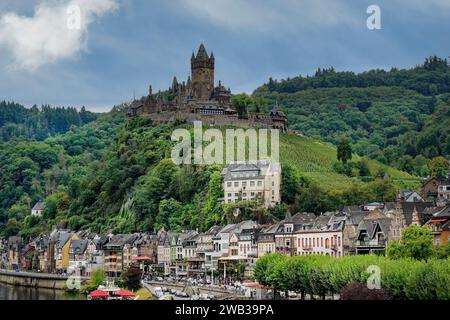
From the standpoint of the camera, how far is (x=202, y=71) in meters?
148

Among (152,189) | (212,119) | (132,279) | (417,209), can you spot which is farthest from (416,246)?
(212,119)

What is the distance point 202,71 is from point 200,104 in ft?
37.2

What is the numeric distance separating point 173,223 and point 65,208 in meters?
32.6

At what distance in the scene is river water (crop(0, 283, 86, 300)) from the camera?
87400 mm

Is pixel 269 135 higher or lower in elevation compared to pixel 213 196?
higher

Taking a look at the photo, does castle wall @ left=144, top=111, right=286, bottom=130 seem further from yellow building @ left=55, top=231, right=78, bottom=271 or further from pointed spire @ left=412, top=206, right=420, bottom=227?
pointed spire @ left=412, top=206, right=420, bottom=227

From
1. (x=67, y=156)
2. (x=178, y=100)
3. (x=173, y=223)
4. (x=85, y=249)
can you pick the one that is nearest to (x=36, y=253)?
(x=85, y=249)

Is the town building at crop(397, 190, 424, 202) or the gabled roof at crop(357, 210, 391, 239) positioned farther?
the town building at crop(397, 190, 424, 202)

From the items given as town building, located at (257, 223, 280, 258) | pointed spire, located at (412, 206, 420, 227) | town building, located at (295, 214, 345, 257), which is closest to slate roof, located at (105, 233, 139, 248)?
town building, located at (257, 223, 280, 258)

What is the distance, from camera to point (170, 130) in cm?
13138

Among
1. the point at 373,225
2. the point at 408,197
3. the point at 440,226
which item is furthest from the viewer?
the point at 408,197

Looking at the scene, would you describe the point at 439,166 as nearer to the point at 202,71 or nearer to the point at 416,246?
the point at 202,71
